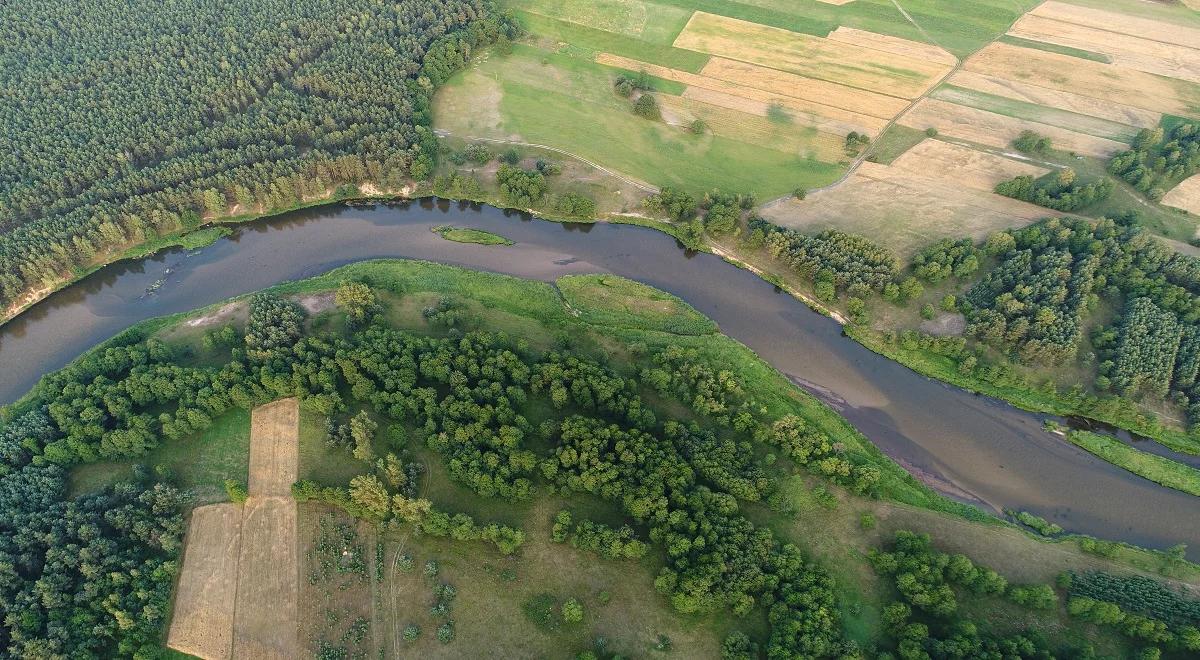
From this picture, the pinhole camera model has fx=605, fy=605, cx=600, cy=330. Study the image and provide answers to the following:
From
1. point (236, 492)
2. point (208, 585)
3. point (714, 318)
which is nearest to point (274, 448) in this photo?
point (236, 492)

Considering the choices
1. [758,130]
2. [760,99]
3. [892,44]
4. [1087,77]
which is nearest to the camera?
[758,130]

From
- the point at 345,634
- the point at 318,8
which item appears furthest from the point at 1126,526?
the point at 318,8

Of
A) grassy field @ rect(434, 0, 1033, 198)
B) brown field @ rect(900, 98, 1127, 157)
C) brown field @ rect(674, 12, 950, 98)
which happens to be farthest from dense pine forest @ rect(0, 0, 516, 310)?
brown field @ rect(900, 98, 1127, 157)

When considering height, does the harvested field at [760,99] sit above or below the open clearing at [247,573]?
above

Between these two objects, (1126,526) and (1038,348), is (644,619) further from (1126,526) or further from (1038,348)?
(1038,348)

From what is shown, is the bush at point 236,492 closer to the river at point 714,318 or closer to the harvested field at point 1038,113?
the river at point 714,318

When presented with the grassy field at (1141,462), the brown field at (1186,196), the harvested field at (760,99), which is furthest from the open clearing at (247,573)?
the brown field at (1186,196)

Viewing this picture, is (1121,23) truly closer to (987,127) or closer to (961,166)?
(987,127)

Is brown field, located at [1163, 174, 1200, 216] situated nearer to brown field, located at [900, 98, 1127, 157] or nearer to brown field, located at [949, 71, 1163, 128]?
brown field, located at [900, 98, 1127, 157]
